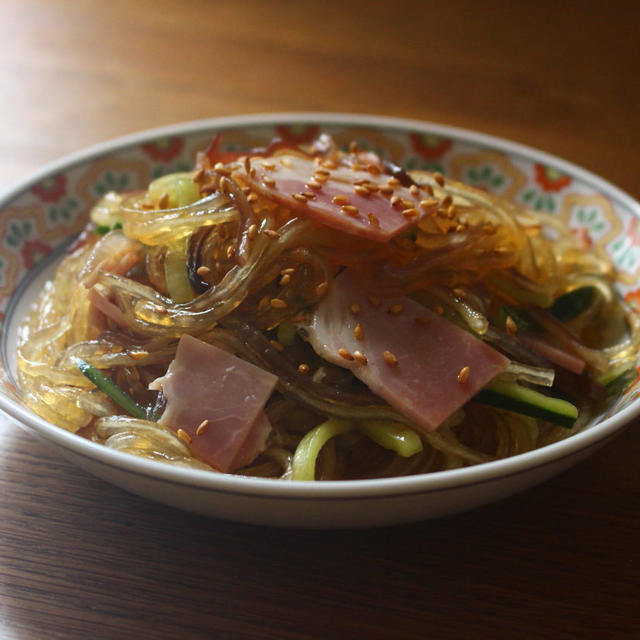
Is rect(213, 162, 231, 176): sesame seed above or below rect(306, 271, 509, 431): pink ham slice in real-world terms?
above

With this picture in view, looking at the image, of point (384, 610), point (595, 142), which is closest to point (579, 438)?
point (384, 610)

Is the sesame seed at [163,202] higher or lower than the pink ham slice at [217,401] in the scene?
higher

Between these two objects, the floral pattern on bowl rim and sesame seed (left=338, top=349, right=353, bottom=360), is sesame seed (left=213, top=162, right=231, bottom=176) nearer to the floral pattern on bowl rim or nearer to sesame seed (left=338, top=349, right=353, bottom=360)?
sesame seed (left=338, top=349, right=353, bottom=360)

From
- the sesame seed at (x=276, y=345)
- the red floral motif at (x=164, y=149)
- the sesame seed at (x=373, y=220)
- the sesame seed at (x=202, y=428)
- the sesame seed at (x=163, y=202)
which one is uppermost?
the sesame seed at (x=373, y=220)

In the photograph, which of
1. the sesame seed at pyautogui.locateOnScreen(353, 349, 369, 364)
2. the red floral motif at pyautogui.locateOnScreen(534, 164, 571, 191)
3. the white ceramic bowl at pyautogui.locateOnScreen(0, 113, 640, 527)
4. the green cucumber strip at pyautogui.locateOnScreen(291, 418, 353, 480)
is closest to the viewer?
the white ceramic bowl at pyautogui.locateOnScreen(0, 113, 640, 527)

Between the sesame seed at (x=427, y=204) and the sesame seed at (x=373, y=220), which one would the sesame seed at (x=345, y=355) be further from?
the sesame seed at (x=427, y=204)

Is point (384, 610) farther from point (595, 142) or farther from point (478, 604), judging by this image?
point (595, 142)

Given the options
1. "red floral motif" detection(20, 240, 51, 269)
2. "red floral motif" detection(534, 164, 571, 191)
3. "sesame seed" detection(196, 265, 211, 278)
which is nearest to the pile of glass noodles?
"sesame seed" detection(196, 265, 211, 278)

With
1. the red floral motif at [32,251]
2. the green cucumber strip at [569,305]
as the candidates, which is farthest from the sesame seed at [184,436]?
the green cucumber strip at [569,305]
